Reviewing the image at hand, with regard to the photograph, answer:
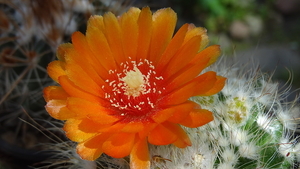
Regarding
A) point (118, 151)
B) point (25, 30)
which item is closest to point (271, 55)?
point (25, 30)

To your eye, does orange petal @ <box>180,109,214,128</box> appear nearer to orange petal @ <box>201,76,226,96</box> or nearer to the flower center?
orange petal @ <box>201,76,226,96</box>

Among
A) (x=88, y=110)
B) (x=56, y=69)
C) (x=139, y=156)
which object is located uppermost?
(x=56, y=69)

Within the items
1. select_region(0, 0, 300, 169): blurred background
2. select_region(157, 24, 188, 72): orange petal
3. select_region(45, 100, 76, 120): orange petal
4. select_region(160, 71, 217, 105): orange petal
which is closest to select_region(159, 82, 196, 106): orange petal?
select_region(160, 71, 217, 105): orange petal

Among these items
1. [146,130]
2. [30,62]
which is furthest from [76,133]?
[30,62]

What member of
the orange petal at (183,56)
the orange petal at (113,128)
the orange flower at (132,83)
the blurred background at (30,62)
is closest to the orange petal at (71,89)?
the orange flower at (132,83)

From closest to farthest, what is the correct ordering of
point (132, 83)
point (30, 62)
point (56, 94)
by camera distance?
point (56, 94)
point (132, 83)
point (30, 62)

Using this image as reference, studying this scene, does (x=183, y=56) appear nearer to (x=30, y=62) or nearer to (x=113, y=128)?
(x=113, y=128)

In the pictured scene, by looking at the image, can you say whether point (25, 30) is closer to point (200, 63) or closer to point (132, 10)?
point (132, 10)
